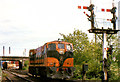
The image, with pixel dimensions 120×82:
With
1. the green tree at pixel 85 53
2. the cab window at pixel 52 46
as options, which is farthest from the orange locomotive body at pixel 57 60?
the green tree at pixel 85 53

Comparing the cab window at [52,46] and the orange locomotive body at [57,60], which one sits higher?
the cab window at [52,46]

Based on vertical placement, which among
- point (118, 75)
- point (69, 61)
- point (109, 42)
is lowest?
point (118, 75)

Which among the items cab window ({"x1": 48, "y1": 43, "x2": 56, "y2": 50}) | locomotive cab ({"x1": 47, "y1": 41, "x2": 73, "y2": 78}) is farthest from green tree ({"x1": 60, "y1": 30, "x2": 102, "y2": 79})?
cab window ({"x1": 48, "y1": 43, "x2": 56, "y2": 50})

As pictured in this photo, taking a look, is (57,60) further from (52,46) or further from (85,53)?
(85,53)

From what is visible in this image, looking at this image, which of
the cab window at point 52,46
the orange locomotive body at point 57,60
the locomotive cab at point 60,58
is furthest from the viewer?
the cab window at point 52,46

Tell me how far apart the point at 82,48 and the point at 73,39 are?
7.08 ft

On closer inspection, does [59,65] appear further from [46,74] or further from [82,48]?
[82,48]

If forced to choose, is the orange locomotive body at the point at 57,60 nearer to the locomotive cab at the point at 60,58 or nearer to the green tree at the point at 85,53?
the locomotive cab at the point at 60,58

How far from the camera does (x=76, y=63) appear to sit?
2605cm

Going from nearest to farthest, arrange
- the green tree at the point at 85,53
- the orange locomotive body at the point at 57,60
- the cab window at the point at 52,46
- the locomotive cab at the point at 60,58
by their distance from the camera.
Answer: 1. the orange locomotive body at the point at 57,60
2. the locomotive cab at the point at 60,58
3. the cab window at the point at 52,46
4. the green tree at the point at 85,53

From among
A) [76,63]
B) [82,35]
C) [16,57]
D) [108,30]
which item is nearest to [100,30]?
[108,30]

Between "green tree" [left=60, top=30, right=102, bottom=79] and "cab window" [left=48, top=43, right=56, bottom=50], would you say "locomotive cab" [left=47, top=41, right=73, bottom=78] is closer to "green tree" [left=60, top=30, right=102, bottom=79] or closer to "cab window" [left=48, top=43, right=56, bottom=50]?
"cab window" [left=48, top=43, right=56, bottom=50]

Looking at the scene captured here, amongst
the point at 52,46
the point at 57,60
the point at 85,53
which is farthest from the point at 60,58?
the point at 85,53

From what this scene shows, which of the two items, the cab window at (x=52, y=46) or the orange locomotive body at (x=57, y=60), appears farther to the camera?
the cab window at (x=52, y=46)
